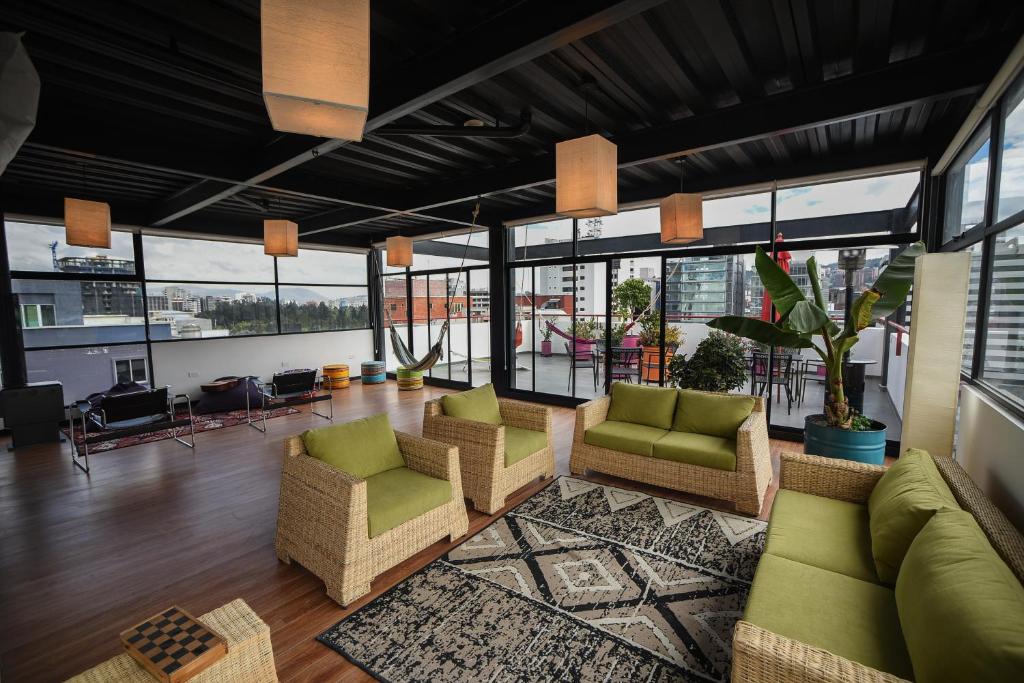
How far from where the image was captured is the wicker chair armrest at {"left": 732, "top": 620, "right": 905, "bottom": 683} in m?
1.17

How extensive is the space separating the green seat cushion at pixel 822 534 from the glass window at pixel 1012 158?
1.68 meters

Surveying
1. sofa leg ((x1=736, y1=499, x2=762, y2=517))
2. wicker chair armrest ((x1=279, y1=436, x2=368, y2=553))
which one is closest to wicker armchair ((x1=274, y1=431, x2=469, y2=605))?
wicker chair armrest ((x1=279, y1=436, x2=368, y2=553))

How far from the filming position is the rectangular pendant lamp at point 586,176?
108 inches

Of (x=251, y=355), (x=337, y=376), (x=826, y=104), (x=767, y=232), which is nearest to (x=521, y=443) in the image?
(x=826, y=104)

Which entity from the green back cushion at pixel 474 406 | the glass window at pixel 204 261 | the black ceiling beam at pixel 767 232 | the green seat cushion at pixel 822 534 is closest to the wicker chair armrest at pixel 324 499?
the green back cushion at pixel 474 406

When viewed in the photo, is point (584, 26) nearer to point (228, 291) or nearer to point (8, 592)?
point (8, 592)

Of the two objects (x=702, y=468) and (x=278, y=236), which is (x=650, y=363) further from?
(x=278, y=236)

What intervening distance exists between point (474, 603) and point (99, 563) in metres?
2.35

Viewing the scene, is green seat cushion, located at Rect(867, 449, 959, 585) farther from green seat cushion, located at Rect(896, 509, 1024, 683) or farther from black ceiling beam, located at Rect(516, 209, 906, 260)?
black ceiling beam, located at Rect(516, 209, 906, 260)

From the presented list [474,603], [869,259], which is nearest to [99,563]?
[474,603]

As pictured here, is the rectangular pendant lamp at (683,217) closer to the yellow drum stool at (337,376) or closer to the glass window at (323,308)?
the yellow drum stool at (337,376)

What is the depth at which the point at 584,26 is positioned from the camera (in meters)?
2.08

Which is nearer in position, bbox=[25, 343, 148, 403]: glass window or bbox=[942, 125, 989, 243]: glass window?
bbox=[942, 125, 989, 243]: glass window

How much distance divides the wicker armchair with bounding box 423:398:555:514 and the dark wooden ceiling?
2.17 metres
